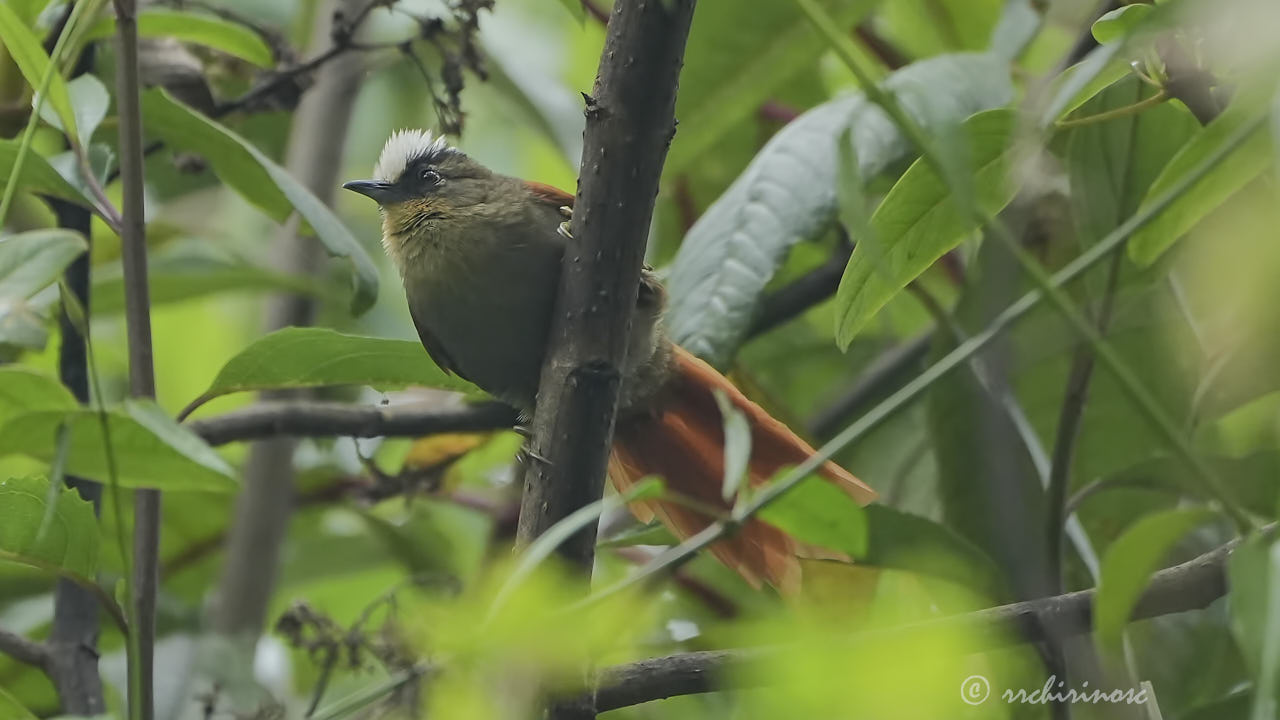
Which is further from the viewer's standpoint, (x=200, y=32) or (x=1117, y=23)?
(x=200, y=32)

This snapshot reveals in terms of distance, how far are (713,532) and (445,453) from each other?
1.45 meters

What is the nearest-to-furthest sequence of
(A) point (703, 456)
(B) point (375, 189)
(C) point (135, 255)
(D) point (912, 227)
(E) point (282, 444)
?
(D) point (912, 227)
(C) point (135, 255)
(A) point (703, 456)
(B) point (375, 189)
(E) point (282, 444)

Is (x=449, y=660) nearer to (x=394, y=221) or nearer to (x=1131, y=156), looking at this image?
(x=1131, y=156)

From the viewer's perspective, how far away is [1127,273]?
164cm

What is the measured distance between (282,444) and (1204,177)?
1607mm

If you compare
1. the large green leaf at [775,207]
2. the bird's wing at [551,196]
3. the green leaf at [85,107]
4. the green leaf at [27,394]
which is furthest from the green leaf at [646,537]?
the green leaf at [85,107]

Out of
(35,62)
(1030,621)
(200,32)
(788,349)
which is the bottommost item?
(1030,621)

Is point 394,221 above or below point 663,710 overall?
above

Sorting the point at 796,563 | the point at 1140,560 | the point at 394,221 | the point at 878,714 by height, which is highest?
the point at 394,221

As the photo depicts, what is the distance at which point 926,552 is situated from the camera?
4.81 ft

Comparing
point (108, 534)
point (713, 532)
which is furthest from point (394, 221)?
point (713, 532)

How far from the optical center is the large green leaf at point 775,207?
162 centimetres

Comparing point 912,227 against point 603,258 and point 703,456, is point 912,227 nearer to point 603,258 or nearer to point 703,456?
point 603,258

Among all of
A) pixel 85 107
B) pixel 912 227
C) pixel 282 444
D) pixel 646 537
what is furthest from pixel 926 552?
pixel 282 444
